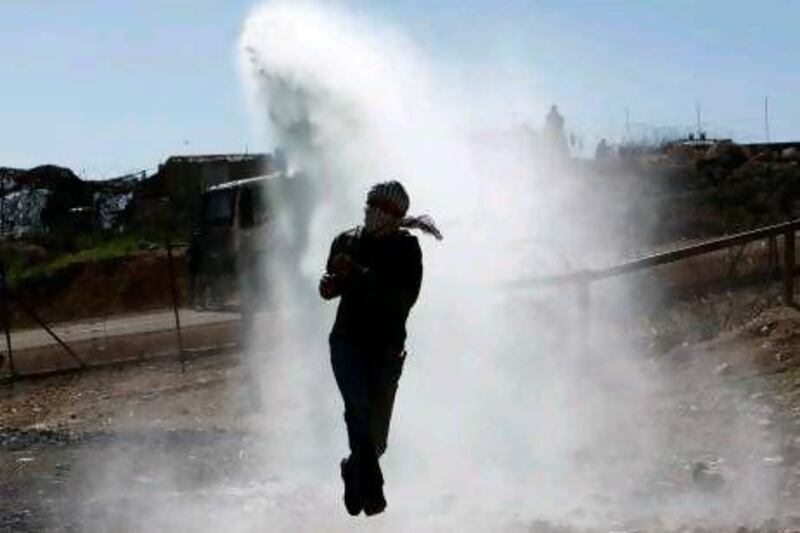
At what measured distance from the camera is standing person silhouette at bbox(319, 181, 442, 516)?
5531 mm

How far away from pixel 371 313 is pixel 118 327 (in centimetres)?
1795

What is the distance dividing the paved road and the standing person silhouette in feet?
44.6

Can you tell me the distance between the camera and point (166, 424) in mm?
10984

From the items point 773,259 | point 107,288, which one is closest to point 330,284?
point 773,259

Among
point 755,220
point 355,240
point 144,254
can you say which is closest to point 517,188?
point 355,240

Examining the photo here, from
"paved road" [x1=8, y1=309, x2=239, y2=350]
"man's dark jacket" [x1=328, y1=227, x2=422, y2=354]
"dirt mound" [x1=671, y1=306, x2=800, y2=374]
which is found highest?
"man's dark jacket" [x1=328, y1=227, x2=422, y2=354]

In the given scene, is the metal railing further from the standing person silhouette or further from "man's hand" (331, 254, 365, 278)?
"man's hand" (331, 254, 365, 278)

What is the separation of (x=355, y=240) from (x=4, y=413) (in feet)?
28.6

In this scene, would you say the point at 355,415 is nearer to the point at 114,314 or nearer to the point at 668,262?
the point at 668,262

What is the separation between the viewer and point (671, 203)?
29.1m

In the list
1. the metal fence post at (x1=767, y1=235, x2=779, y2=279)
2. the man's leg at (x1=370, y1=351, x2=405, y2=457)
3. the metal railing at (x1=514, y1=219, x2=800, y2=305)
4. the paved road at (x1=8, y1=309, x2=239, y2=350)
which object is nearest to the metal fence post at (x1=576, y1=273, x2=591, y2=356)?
the metal railing at (x1=514, y1=219, x2=800, y2=305)

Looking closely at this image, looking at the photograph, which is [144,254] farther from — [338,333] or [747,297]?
[338,333]

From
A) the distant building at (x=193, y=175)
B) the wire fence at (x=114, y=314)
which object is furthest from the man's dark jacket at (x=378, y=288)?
the distant building at (x=193, y=175)

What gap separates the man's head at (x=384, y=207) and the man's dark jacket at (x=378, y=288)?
4 centimetres
